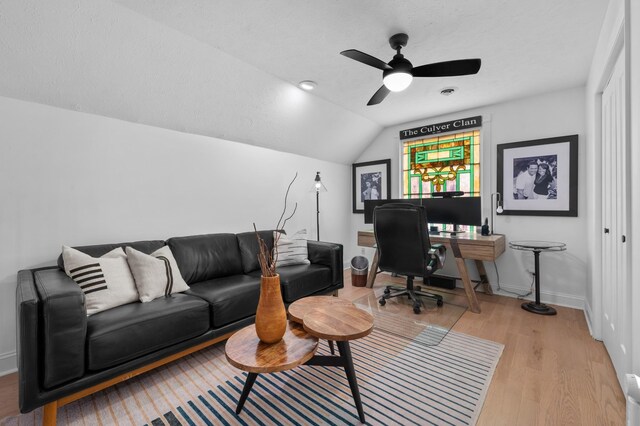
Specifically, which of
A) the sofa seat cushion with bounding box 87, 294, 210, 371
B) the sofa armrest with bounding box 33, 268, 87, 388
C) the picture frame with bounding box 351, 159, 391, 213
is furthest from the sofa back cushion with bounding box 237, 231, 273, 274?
the picture frame with bounding box 351, 159, 391, 213

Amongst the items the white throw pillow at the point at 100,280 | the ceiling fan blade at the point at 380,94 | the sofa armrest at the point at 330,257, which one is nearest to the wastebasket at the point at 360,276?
the sofa armrest at the point at 330,257

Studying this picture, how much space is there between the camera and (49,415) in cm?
142

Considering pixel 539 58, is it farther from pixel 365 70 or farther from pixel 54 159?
pixel 54 159

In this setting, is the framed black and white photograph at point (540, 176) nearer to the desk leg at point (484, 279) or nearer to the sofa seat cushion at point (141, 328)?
the desk leg at point (484, 279)

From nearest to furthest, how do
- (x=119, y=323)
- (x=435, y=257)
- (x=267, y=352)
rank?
(x=267, y=352)
(x=119, y=323)
(x=435, y=257)

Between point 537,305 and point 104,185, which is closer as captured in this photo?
point 104,185

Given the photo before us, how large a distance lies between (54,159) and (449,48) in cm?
326

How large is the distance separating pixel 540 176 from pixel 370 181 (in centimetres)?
230

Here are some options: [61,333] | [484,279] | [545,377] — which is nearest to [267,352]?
[61,333]

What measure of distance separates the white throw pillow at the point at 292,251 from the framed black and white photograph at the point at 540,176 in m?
2.57

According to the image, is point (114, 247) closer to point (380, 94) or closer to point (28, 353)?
point (28, 353)

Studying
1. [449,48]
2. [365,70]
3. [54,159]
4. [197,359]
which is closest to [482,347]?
[197,359]

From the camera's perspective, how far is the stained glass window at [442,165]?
3789 millimetres

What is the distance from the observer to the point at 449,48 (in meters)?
2.33
